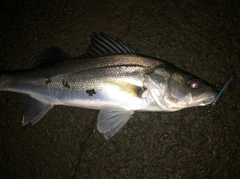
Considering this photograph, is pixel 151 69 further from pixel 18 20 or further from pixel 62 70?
pixel 18 20

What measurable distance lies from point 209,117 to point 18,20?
2.94 m

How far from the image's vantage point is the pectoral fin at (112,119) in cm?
181

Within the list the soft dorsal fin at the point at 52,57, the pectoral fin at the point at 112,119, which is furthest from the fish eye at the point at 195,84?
the soft dorsal fin at the point at 52,57

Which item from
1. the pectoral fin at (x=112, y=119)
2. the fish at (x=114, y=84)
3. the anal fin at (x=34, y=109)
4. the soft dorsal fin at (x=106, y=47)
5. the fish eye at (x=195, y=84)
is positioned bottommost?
the anal fin at (x=34, y=109)

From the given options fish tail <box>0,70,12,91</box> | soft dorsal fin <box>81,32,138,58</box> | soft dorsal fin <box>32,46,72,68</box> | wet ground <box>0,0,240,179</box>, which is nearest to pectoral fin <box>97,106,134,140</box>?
wet ground <box>0,0,240,179</box>

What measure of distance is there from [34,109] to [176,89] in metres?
1.60

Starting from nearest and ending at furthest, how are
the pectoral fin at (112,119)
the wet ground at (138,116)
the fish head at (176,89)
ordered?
the fish head at (176,89)
the pectoral fin at (112,119)
the wet ground at (138,116)

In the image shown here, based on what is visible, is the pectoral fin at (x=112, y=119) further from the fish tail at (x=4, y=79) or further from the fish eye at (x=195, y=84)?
the fish tail at (x=4, y=79)

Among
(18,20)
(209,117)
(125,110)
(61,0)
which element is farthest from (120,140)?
(18,20)

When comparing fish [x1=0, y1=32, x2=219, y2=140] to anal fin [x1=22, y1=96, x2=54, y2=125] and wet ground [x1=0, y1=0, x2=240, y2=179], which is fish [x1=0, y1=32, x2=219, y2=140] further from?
wet ground [x1=0, y1=0, x2=240, y2=179]

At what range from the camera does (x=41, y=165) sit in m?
2.21

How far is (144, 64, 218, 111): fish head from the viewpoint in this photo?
5.42 ft

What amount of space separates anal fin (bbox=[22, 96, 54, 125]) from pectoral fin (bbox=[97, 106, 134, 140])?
662 millimetres

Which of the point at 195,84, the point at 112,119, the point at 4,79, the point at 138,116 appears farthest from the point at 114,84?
the point at 4,79
